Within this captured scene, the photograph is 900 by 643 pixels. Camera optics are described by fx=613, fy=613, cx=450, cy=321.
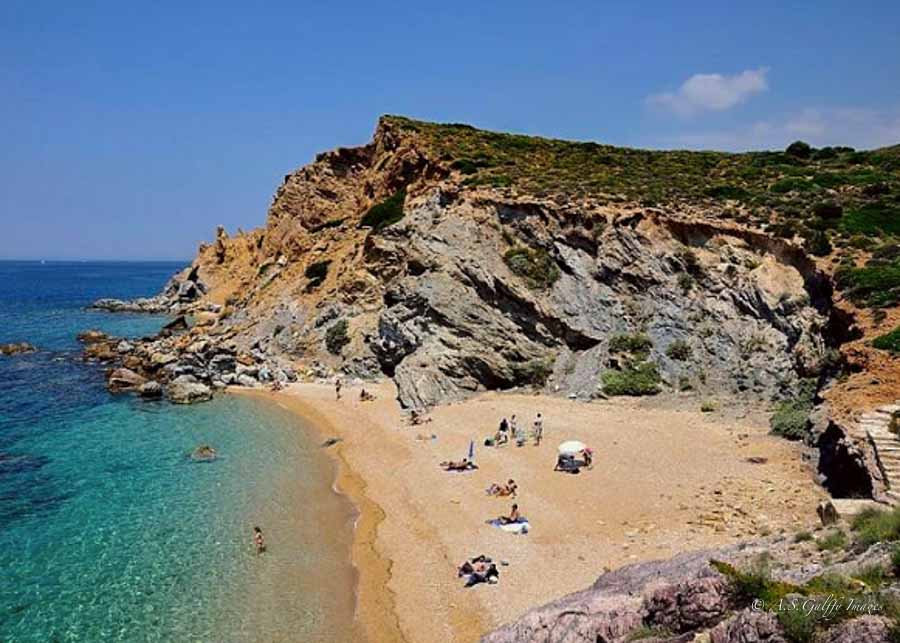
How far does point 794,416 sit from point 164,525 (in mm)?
22472

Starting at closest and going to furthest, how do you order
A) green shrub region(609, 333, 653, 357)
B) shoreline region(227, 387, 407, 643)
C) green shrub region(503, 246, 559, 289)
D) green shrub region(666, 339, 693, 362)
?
shoreline region(227, 387, 407, 643) < green shrub region(666, 339, 693, 362) < green shrub region(609, 333, 653, 357) < green shrub region(503, 246, 559, 289)

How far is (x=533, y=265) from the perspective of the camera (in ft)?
119

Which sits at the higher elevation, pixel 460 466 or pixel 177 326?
pixel 177 326

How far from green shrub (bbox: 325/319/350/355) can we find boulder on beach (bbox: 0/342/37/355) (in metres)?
25.4

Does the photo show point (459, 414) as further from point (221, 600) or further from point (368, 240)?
point (368, 240)

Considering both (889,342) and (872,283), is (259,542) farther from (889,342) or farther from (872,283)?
(872,283)

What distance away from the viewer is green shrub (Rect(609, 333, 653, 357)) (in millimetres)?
31641

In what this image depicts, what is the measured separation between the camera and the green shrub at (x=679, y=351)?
30922 mm

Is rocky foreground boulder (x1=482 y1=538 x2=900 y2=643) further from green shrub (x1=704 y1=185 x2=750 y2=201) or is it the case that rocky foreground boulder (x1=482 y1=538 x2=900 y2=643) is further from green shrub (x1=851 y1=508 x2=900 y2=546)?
green shrub (x1=704 y1=185 x2=750 y2=201)

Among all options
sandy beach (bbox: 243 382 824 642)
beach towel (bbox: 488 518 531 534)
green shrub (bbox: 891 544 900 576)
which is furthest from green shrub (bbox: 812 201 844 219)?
green shrub (bbox: 891 544 900 576)

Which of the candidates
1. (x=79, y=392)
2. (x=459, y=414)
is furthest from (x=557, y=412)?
(x=79, y=392)

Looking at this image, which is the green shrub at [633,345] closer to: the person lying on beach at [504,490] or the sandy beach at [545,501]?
the sandy beach at [545,501]

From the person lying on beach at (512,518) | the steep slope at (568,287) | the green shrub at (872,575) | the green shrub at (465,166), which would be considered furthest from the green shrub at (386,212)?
the green shrub at (872,575)

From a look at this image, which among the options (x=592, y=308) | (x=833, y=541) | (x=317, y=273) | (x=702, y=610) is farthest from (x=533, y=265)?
(x=702, y=610)
